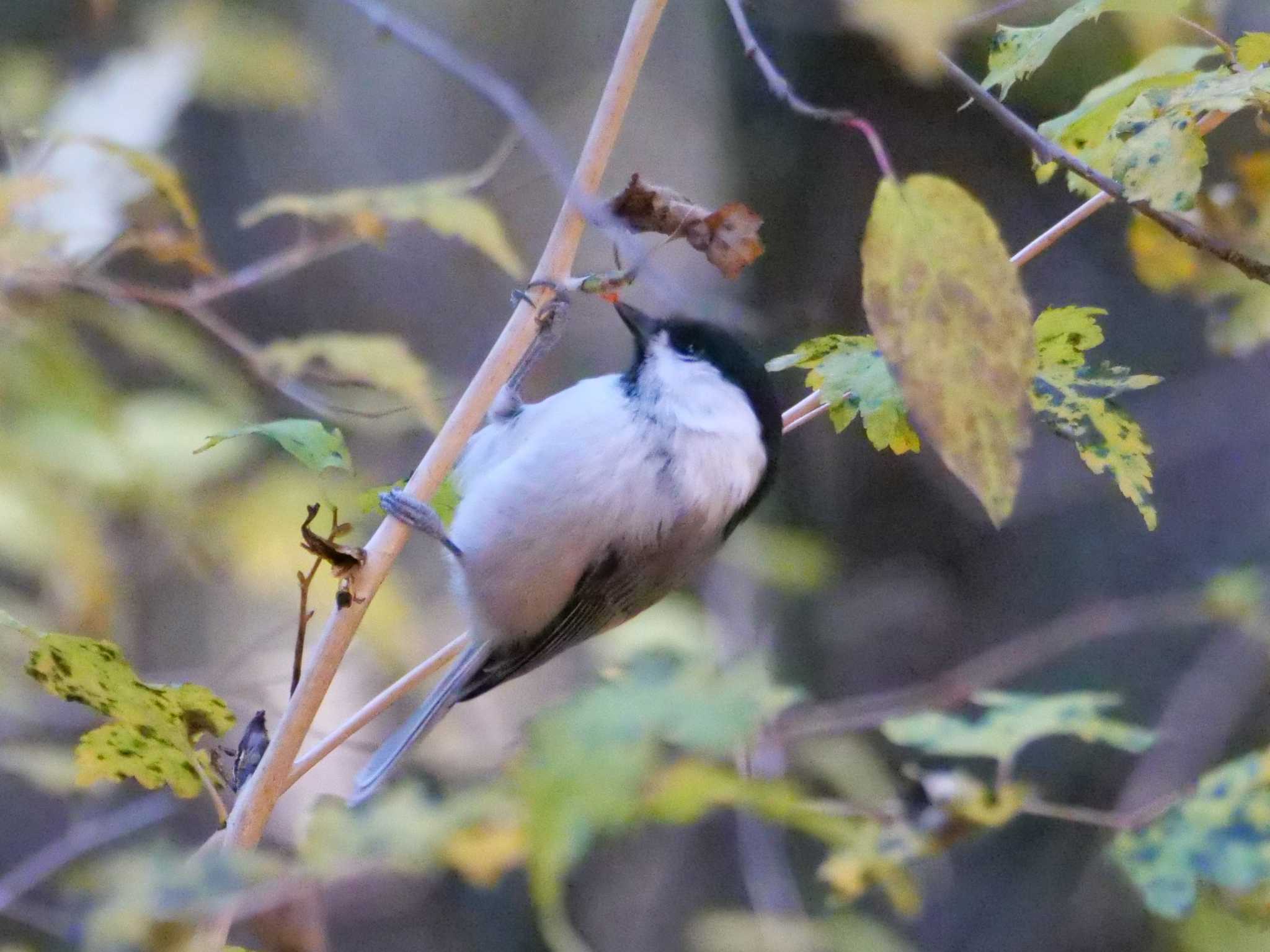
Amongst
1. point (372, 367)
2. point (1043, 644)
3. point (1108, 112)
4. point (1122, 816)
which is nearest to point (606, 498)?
point (372, 367)

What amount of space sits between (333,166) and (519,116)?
1.25m

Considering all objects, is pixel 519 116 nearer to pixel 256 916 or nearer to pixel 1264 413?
pixel 256 916

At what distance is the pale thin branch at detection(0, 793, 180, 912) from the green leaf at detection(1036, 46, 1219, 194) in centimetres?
123

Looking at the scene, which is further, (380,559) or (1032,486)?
(1032,486)

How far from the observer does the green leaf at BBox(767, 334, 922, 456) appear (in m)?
0.58

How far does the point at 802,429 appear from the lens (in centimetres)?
160

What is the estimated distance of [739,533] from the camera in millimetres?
1571

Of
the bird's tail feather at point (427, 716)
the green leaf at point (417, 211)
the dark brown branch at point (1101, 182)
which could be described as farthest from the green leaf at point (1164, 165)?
the bird's tail feather at point (427, 716)

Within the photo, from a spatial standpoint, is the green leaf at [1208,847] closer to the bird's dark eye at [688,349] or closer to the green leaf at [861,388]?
the green leaf at [861,388]

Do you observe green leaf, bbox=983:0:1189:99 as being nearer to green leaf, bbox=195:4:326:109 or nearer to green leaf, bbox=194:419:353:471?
green leaf, bbox=194:419:353:471

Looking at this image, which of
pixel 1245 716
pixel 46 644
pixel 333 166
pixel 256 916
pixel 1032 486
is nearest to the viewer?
pixel 46 644

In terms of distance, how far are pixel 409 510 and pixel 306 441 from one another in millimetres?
121

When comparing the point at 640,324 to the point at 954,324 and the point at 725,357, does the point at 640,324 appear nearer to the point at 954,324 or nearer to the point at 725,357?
the point at 725,357

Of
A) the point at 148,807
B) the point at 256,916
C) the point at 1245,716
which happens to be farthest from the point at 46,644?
the point at 1245,716
